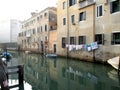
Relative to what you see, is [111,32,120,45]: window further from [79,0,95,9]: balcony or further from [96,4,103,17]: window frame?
[79,0,95,9]: balcony

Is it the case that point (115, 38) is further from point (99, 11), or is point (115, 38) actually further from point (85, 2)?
point (85, 2)

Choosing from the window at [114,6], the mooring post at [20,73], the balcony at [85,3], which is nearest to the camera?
the mooring post at [20,73]

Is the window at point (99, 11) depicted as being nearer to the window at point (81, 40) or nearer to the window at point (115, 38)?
the window at point (115, 38)

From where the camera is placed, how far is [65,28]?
24.8 meters

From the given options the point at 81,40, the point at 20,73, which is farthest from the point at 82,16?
the point at 20,73

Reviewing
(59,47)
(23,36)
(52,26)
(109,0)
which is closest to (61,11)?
(59,47)

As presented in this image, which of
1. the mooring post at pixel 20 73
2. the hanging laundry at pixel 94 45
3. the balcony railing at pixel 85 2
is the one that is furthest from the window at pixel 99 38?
the mooring post at pixel 20 73

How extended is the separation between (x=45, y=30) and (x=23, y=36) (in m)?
14.2

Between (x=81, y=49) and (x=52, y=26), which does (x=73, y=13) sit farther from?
(x=52, y=26)

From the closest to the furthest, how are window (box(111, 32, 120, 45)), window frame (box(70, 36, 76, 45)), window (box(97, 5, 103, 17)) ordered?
window (box(111, 32, 120, 45)) → window (box(97, 5, 103, 17)) → window frame (box(70, 36, 76, 45))

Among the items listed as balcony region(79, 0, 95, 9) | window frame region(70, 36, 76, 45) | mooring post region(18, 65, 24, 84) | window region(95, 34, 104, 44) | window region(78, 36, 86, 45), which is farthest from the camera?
window frame region(70, 36, 76, 45)

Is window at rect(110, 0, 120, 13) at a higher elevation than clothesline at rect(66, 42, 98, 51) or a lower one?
higher

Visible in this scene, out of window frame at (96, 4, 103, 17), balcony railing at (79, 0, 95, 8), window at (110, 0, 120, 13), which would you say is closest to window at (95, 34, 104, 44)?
window frame at (96, 4, 103, 17)

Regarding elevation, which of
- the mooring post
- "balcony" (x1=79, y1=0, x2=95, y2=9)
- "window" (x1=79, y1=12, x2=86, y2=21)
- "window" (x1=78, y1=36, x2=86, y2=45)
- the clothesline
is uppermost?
"balcony" (x1=79, y1=0, x2=95, y2=9)
